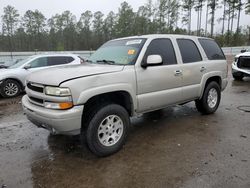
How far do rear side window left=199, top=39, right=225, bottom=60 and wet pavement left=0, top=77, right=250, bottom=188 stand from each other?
155cm

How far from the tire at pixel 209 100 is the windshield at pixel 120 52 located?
2.23 m

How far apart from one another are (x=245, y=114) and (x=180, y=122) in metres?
1.83

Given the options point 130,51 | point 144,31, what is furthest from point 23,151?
point 144,31

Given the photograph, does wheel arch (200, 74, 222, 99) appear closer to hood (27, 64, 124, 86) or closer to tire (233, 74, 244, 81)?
hood (27, 64, 124, 86)

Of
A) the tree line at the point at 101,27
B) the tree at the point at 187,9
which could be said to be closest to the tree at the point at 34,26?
the tree line at the point at 101,27

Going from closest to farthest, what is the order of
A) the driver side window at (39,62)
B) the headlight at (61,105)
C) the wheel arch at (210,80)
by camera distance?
the headlight at (61,105), the wheel arch at (210,80), the driver side window at (39,62)

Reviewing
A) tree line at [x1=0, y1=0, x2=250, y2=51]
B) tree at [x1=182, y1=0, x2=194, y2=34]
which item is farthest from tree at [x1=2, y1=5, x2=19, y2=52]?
tree at [x1=182, y1=0, x2=194, y2=34]

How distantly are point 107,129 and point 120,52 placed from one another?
1516mm

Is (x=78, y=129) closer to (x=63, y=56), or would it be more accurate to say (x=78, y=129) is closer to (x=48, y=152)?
(x=48, y=152)

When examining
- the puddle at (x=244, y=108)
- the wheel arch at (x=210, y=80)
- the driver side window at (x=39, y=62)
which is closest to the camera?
the wheel arch at (x=210, y=80)

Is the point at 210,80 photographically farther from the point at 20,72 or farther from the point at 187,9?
the point at 187,9

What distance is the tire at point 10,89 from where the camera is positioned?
7.51 m

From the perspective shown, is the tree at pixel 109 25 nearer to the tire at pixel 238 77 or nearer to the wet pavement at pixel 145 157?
the tire at pixel 238 77

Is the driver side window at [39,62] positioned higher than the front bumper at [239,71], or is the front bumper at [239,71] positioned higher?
the driver side window at [39,62]
